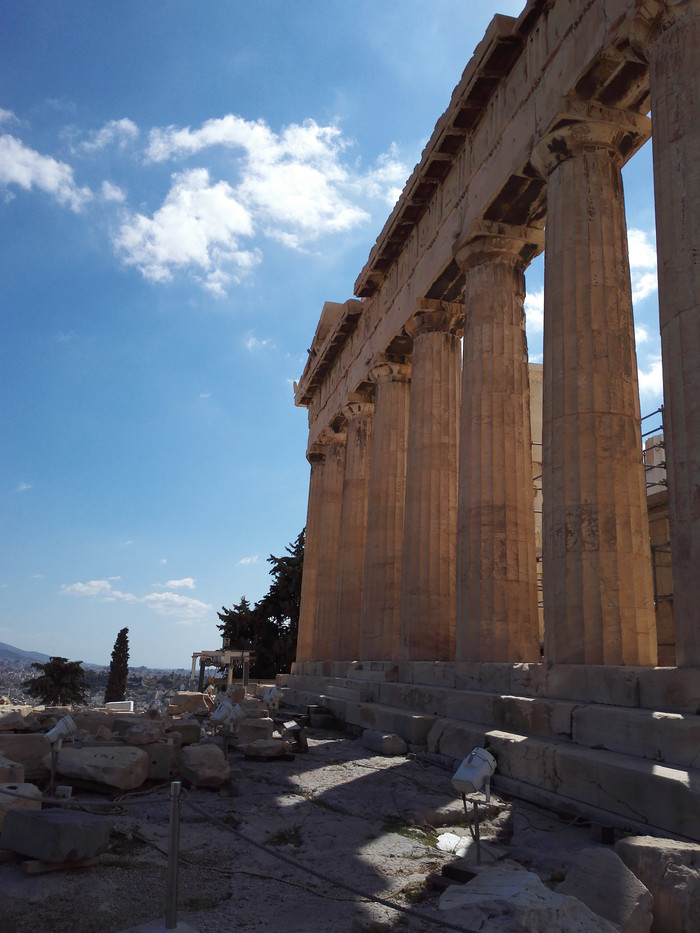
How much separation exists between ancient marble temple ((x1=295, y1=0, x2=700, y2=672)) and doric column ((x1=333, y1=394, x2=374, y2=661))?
297 centimetres

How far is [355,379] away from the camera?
25000 millimetres

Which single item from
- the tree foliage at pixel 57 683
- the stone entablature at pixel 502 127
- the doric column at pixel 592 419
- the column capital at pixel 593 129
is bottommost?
the tree foliage at pixel 57 683

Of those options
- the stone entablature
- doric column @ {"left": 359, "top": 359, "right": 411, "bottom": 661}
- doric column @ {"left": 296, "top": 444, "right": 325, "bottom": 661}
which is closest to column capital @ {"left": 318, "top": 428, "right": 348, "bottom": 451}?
doric column @ {"left": 296, "top": 444, "right": 325, "bottom": 661}

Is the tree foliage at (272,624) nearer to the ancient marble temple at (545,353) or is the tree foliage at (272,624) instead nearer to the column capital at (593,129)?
the ancient marble temple at (545,353)

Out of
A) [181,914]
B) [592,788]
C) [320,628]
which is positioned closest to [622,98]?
[592,788]

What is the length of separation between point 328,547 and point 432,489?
36.4ft

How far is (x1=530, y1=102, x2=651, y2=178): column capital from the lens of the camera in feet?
38.9

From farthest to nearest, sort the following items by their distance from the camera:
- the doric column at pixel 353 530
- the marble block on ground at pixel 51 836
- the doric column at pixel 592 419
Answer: the doric column at pixel 353 530 → the doric column at pixel 592 419 → the marble block on ground at pixel 51 836

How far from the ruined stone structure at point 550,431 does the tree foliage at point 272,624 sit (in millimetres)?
24742

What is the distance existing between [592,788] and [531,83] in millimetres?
11864

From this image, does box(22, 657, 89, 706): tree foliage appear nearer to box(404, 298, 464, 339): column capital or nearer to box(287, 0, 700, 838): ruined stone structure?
box(287, 0, 700, 838): ruined stone structure

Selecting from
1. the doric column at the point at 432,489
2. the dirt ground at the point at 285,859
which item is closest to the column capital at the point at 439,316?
the doric column at the point at 432,489

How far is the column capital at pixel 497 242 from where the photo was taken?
1541 cm

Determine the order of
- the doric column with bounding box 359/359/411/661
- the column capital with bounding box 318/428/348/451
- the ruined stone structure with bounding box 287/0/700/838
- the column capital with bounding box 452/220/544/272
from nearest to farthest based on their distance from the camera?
the ruined stone structure with bounding box 287/0/700/838, the column capital with bounding box 452/220/544/272, the doric column with bounding box 359/359/411/661, the column capital with bounding box 318/428/348/451
